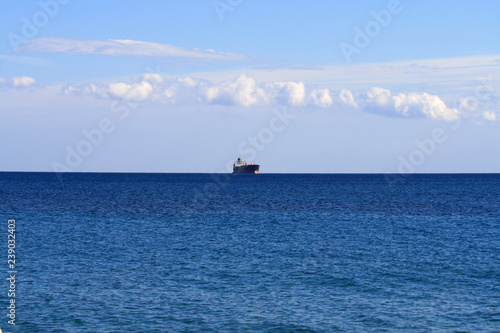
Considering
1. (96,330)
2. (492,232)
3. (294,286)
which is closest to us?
(96,330)

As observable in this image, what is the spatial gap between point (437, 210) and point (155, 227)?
47.8 meters

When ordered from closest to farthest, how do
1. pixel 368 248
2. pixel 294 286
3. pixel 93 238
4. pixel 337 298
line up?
1. pixel 337 298
2. pixel 294 286
3. pixel 368 248
4. pixel 93 238

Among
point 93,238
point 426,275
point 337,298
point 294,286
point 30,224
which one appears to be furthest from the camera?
point 30,224

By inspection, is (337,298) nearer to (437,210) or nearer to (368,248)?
(368,248)

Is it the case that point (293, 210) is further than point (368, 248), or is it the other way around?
point (293, 210)

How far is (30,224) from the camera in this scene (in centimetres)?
6125

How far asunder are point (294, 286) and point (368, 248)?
16068 mm

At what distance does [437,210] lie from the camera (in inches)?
3327

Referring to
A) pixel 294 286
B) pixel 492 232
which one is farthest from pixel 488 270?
pixel 492 232

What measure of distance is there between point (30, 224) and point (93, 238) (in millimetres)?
14457

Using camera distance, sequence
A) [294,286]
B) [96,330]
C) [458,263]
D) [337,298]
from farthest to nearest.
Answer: [458,263]
[294,286]
[337,298]
[96,330]

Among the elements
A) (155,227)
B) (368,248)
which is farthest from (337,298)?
(155,227)

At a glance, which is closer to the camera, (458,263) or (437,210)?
(458,263)

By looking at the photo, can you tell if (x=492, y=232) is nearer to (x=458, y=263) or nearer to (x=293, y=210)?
(x=458, y=263)
